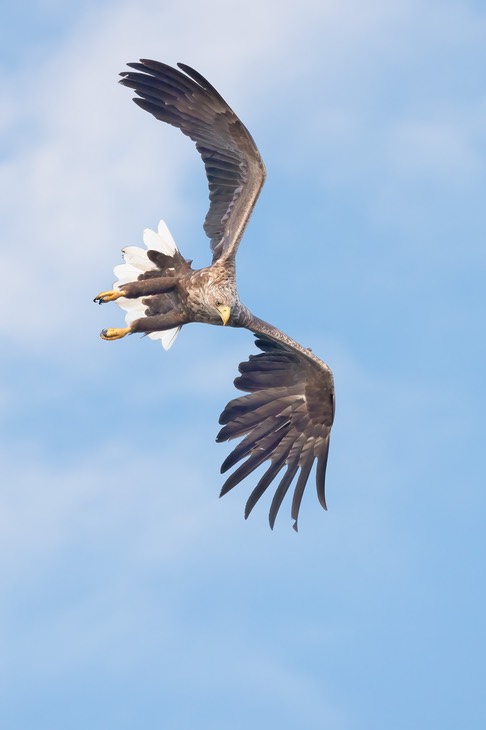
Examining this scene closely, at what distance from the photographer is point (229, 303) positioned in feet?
57.3

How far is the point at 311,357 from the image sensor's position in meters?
18.9

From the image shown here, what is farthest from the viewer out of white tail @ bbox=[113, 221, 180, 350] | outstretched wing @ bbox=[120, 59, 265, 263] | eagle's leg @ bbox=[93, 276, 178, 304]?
white tail @ bbox=[113, 221, 180, 350]

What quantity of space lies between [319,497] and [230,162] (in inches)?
166

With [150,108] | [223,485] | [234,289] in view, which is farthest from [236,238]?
[223,485]

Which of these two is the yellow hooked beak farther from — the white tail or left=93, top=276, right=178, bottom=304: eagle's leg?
the white tail

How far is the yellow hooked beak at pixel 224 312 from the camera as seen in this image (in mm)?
17281

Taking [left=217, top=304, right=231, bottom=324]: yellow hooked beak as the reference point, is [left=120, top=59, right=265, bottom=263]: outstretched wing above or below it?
above

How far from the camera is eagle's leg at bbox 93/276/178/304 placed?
57.8 feet

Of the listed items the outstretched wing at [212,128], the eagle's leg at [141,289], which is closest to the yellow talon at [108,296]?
the eagle's leg at [141,289]

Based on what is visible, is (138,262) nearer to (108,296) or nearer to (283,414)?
(108,296)

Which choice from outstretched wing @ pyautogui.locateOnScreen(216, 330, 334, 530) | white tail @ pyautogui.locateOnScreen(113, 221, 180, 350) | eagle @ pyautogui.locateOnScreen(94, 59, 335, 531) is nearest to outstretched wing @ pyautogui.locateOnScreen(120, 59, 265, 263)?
eagle @ pyautogui.locateOnScreen(94, 59, 335, 531)

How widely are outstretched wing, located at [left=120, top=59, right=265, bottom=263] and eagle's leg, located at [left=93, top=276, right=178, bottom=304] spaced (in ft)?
2.51

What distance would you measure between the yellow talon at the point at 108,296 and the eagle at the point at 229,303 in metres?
0.01

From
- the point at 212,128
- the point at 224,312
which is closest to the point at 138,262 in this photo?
the point at 224,312
